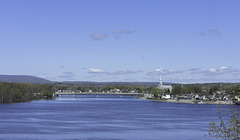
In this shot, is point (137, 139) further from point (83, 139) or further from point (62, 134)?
point (62, 134)

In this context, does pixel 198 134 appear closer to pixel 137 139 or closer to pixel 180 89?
pixel 137 139

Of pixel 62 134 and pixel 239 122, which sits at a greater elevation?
pixel 239 122

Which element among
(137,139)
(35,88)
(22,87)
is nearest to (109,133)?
(137,139)

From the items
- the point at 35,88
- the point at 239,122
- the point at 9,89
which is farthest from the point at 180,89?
the point at 239,122

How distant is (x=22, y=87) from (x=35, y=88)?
31.9 metres

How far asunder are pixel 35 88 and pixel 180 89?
63.0m

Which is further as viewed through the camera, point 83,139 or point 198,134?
point 198,134

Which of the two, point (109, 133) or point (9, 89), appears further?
point (9, 89)

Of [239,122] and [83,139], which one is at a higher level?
[239,122]

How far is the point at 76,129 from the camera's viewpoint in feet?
142

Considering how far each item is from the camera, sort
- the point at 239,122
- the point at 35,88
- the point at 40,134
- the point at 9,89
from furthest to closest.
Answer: the point at 35,88 < the point at 9,89 < the point at 40,134 < the point at 239,122

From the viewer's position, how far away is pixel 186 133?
40562mm

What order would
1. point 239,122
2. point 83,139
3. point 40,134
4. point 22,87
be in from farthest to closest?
point 22,87, point 40,134, point 83,139, point 239,122

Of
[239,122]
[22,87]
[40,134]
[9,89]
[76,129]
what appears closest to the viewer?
[239,122]
